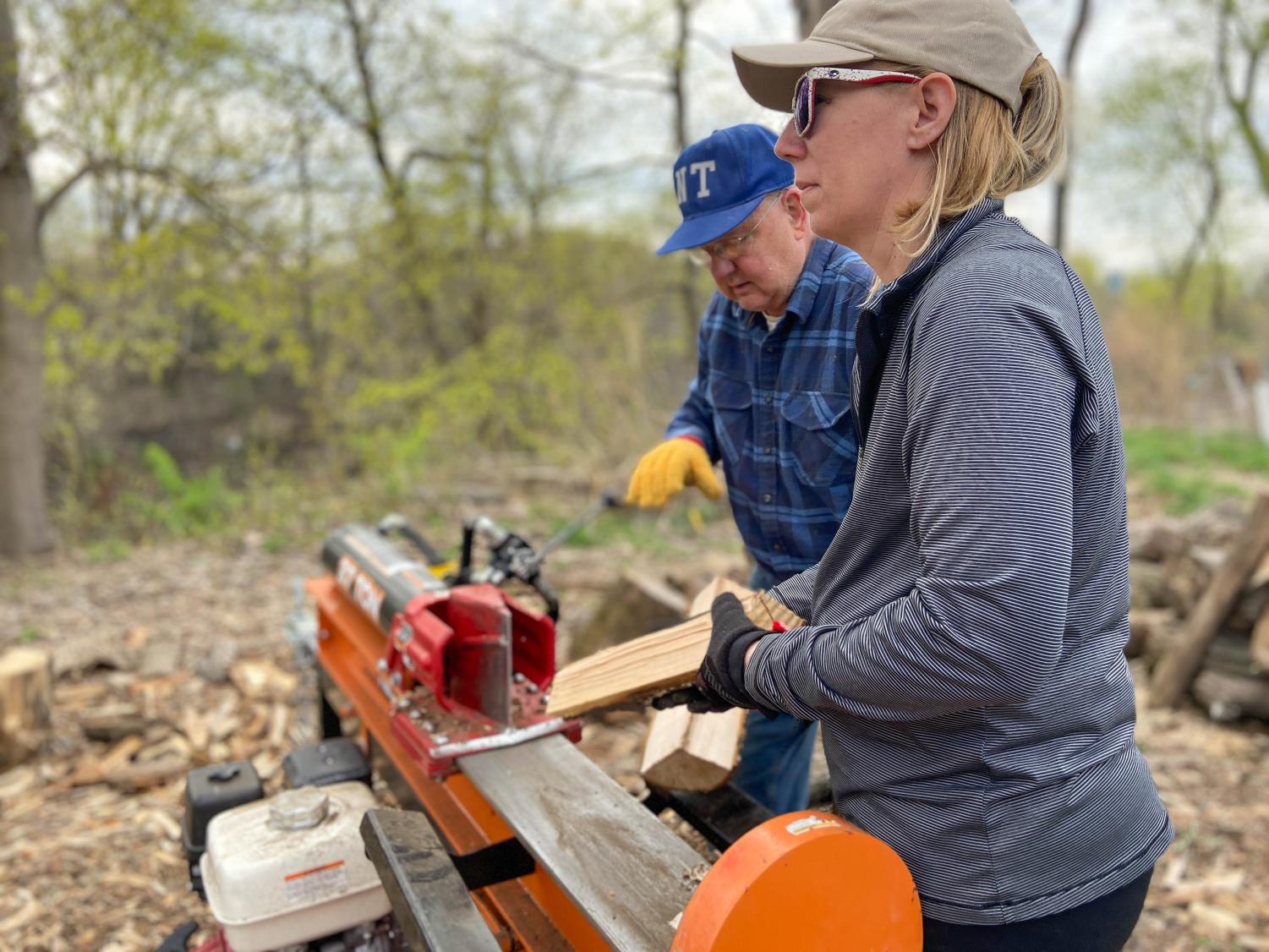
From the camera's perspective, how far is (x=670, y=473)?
8.97ft

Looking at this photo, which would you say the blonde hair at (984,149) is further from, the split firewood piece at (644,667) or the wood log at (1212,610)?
the wood log at (1212,610)

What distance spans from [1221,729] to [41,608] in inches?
288

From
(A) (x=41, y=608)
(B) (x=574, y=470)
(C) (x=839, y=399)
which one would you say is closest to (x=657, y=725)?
(C) (x=839, y=399)

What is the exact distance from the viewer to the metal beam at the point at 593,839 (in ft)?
5.80

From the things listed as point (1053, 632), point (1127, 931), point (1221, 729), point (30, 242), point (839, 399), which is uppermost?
point (30, 242)

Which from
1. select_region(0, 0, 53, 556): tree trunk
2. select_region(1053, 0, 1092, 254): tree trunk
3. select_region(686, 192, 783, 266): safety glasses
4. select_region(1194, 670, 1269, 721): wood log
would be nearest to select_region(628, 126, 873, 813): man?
select_region(686, 192, 783, 266): safety glasses

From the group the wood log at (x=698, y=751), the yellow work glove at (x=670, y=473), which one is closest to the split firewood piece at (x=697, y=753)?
the wood log at (x=698, y=751)

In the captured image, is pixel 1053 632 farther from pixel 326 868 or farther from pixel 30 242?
pixel 30 242

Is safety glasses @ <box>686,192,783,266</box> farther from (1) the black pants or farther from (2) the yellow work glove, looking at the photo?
(1) the black pants

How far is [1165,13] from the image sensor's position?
21000 mm

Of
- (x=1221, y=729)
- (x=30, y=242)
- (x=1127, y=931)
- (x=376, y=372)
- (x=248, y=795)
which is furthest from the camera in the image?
(x=376, y=372)

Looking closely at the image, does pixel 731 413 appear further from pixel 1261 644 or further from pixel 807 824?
pixel 1261 644

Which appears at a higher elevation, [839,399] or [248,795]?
[839,399]

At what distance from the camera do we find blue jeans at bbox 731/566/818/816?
2840 millimetres
